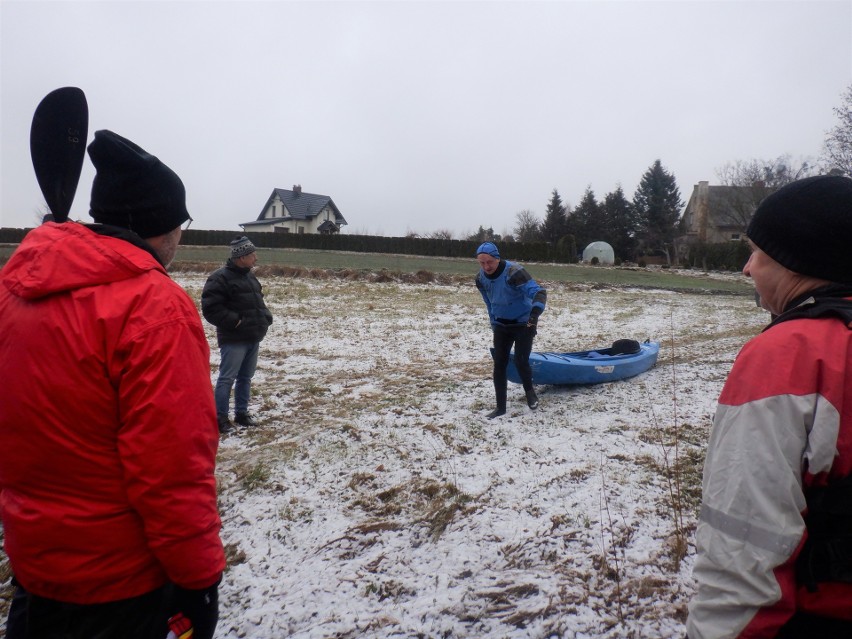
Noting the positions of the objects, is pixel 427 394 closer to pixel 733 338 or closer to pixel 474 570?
pixel 474 570

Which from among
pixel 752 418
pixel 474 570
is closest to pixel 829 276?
pixel 752 418

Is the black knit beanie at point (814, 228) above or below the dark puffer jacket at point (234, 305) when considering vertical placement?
above

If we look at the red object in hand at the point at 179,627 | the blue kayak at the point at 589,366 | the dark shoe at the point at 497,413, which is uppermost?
the red object in hand at the point at 179,627

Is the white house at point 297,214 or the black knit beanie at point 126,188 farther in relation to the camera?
the white house at point 297,214

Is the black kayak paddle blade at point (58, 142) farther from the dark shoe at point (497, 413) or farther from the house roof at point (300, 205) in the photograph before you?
the house roof at point (300, 205)

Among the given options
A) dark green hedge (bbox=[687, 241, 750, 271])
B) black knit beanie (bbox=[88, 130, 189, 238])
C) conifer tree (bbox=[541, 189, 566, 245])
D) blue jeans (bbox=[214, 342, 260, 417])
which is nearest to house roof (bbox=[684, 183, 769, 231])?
dark green hedge (bbox=[687, 241, 750, 271])

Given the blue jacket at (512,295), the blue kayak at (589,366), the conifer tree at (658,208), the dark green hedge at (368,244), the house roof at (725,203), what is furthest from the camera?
the conifer tree at (658,208)

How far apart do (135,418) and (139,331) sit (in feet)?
0.79

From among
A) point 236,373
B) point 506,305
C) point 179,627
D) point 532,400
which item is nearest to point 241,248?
point 236,373

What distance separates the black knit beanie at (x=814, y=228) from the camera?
58.2 inches

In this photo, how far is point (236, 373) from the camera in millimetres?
5930

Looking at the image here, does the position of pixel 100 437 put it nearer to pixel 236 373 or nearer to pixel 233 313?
pixel 233 313

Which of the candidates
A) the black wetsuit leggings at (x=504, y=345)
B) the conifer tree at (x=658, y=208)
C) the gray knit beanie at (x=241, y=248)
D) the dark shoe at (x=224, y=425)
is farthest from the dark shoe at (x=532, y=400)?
the conifer tree at (x=658, y=208)

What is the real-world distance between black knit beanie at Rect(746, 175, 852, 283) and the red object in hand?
2.10 meters
